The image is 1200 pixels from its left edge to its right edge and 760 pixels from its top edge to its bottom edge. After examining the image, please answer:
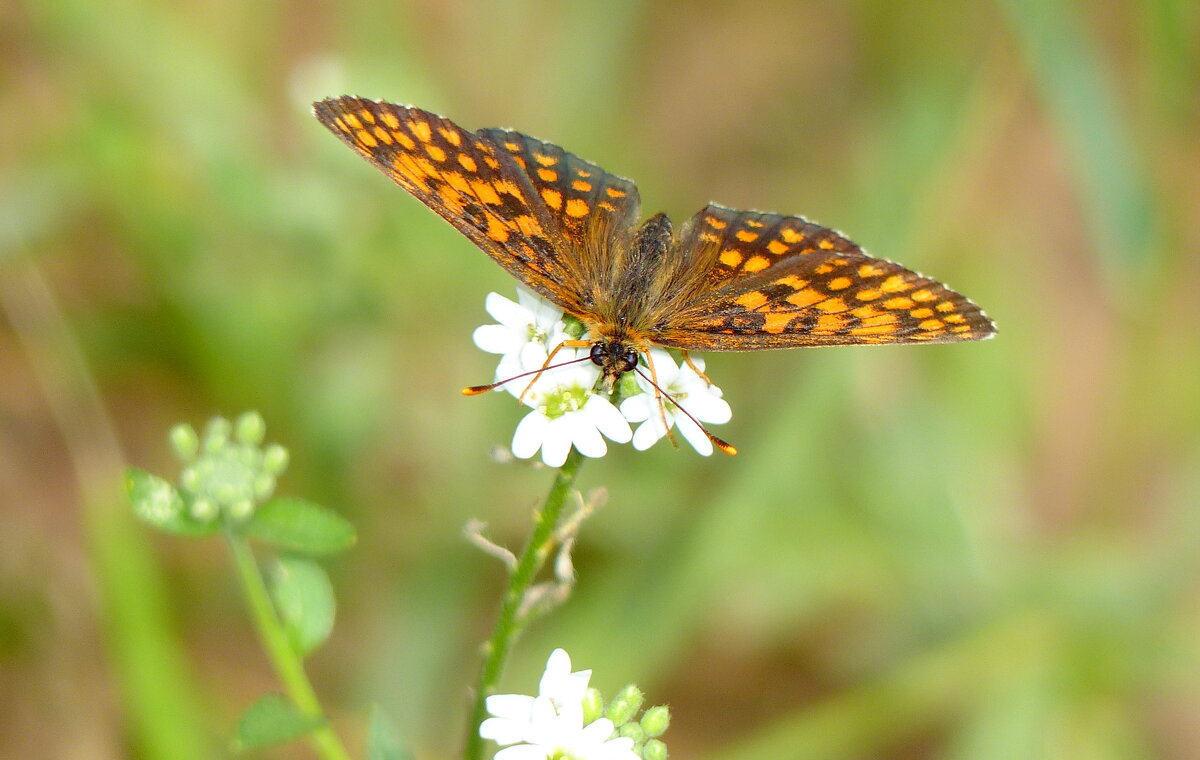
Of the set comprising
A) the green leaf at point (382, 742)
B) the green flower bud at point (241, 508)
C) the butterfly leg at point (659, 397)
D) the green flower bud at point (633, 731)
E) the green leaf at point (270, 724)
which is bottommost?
the green flower bud at point (633, 731)

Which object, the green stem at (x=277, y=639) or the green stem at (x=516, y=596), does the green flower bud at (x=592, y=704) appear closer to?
the green stem at (x=516, y=596)

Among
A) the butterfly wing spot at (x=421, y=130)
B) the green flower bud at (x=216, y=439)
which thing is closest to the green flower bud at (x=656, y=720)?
the green flower bud at (x=216, y=439)

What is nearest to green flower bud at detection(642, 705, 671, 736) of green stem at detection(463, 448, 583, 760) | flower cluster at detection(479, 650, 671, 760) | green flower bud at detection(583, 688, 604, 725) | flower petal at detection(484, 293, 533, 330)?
flower cluster at detection(479, 650, 671, 760)

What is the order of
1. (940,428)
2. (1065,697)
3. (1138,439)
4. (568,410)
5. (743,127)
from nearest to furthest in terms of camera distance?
(568,410), (1065,697), (940,428), (1138,439), (743,127)

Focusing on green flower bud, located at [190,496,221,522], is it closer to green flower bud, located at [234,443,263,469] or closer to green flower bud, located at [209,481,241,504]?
green flower bud, located at [209,481,241,504]

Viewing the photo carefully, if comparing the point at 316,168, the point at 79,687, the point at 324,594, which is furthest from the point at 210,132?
the point at 324,594

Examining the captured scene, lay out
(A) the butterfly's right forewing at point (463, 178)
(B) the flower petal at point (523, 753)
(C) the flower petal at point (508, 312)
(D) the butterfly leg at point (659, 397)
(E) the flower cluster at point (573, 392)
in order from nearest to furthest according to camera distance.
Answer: (B) the flower petal at point (523, 753), (E) the flower cluster at point (573, 392), (D) the butterfly leg at point (659, 397), (C) the flower petal at point (508, 312), (A) the butterfly's right forewing at point (463, 178)

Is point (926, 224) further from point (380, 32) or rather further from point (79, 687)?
point (79, 687)
